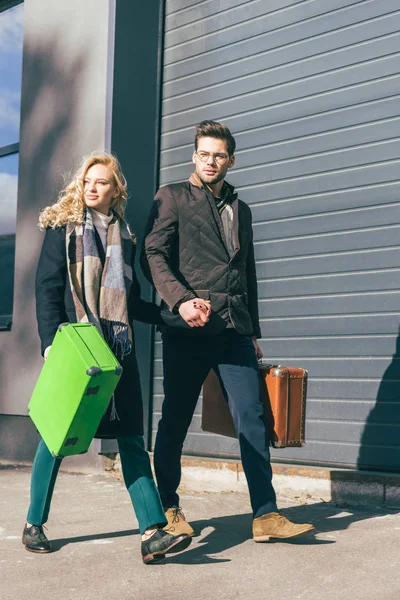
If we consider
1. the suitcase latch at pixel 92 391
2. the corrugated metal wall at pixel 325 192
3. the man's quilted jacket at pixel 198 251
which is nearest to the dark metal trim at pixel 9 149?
the corrugated metal wall at pixel 325 192

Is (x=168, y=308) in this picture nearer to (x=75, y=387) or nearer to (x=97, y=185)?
(x=97, y=185)

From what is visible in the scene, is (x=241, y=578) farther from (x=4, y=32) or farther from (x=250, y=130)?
(x=4, y=32)

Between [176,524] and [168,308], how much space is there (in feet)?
3.83

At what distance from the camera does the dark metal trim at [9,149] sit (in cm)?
913

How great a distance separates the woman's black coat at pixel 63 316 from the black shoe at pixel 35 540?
687mm

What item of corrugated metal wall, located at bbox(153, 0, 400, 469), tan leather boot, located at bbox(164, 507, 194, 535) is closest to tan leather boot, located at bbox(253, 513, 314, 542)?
tan leather boot, located at bbox(164, 507, 194, 535)

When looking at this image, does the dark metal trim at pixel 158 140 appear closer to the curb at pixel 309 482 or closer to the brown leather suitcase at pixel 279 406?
the curb at pixel 309 482

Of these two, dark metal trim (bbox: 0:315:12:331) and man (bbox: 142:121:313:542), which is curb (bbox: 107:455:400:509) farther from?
dark metal trim (bbox: 0:315:12:331)

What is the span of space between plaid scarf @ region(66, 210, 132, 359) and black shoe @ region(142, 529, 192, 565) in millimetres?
904

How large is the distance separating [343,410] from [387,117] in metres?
2.10

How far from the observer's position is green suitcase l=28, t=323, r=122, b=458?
3961 millimetres

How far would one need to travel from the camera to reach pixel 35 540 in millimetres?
4586

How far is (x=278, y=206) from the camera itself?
6.86 m

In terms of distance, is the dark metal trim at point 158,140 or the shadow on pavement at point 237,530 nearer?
the shadow on pavement at point 237,530
